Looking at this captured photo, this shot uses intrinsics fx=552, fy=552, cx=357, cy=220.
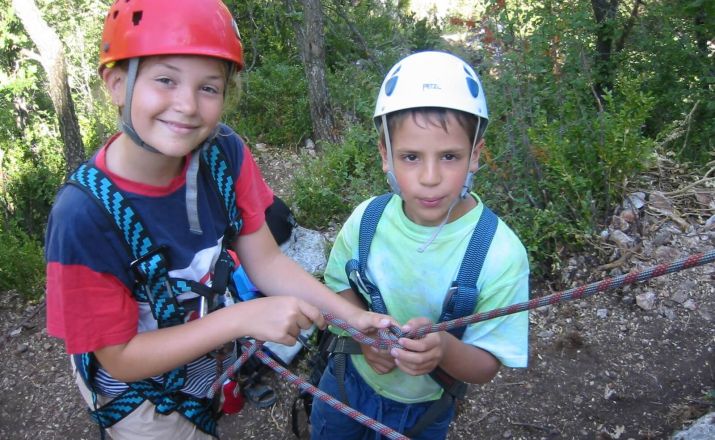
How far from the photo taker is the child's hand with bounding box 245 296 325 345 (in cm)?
153

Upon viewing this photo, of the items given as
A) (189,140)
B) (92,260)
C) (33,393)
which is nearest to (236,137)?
(189,140)

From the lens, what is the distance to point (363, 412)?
77.3 inches

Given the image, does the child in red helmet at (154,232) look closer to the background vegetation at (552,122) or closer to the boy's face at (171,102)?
the boy's face at (171,102)

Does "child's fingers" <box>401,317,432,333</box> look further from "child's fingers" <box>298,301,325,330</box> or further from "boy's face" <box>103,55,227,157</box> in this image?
"boy's face" <box>103,55,227,157</box>

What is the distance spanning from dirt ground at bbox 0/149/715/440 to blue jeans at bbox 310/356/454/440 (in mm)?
1102

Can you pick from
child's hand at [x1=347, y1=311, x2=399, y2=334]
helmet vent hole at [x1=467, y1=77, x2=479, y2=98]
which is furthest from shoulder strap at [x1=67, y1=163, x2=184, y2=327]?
helmet vent hole at [x1=467, y1=77, x2=479, y2=98]

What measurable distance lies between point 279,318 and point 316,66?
477 centimetres

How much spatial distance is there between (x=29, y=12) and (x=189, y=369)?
15.7 feet

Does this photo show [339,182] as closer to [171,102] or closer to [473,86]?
[473,86]

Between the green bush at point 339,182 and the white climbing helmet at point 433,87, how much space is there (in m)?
2.53

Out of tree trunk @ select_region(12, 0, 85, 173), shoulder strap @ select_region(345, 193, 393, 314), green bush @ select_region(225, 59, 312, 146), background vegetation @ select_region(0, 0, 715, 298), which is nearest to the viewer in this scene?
shoulder strap @ select_region(345, 193, 393, 314)

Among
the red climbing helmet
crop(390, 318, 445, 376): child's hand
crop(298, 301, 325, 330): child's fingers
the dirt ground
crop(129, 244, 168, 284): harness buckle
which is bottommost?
the dirt ground

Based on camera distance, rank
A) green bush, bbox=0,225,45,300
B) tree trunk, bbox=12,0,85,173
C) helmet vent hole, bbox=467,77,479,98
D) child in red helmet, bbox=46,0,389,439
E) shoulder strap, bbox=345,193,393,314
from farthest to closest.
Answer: tree trunk, bbox=12,0,85,173 < green bush, bbox=0,225,45,300 < shoulder strap, bbox=345,193,393,314 < helmet vent hole, bbox=467,77,479,98 < child in red helmet, bbox=46,0,389,439

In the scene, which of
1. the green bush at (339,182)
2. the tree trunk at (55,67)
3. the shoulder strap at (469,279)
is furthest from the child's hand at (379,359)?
the tree trunk at (55,67)
